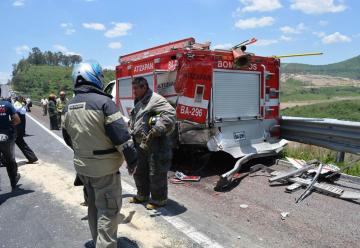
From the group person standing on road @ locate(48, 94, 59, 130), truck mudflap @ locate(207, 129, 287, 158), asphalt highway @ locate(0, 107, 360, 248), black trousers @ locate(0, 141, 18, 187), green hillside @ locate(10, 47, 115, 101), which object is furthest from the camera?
green hillside @ locate(10, 47, 115, 101)

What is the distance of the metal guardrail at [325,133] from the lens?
6.55 m

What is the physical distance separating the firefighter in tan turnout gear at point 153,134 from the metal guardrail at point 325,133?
3.41 metres

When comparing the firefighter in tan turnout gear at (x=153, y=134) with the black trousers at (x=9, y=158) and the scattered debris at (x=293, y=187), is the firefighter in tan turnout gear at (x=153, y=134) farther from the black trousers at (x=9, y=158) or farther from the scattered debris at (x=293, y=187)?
the black trousers at (x=9, y=158)

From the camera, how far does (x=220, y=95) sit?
6.84 m

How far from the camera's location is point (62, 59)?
136250 mm

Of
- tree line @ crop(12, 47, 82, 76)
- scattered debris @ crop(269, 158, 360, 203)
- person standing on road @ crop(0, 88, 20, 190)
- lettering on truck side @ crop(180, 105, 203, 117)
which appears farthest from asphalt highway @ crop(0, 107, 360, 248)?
tree line @ crop(12, 47, 82, 76)

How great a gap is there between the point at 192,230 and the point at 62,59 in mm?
140956

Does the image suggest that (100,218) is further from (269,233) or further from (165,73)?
(165,73)

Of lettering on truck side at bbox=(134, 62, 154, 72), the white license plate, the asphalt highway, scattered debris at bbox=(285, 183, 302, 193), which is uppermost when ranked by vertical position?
lettering on truck side at bbox=(134, 62, 154, 72)

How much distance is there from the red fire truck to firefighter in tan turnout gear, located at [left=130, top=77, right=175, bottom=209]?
1176 millimetres

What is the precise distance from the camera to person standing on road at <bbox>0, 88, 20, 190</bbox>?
609 cm

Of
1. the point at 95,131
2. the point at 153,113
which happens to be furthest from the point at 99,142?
the point at 153,113

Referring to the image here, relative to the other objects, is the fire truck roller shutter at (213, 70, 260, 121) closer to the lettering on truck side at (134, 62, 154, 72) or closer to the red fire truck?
the red fire truck

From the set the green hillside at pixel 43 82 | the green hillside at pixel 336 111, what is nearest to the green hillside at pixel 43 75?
the green hillside at pixel 43 82
